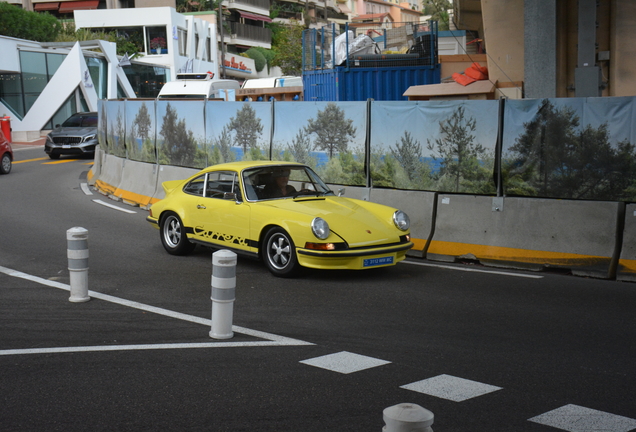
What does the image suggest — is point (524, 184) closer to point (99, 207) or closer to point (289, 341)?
point (289, 341)

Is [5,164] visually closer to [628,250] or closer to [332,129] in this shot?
[332,129]

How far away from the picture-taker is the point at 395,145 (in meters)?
12.0

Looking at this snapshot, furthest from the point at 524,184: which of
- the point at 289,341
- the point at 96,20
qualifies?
the point at 96,20

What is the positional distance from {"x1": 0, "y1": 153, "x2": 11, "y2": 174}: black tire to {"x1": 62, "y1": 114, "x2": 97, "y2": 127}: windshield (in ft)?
20.0

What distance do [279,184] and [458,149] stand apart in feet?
9.60

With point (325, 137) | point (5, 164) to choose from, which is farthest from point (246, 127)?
point (5, 164)

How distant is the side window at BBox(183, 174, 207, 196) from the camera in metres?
10.6

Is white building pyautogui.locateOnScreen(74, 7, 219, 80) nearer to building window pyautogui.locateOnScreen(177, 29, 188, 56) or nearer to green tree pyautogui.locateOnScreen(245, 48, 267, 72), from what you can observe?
building window pyautogui.locateOnScreen(177, 29, 188, 56)

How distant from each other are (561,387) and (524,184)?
221 inches

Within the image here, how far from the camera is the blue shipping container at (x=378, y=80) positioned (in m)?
21.0

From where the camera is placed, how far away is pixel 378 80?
21281mm

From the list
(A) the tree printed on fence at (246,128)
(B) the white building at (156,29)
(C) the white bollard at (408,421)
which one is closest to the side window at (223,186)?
(A) the tree printed on fence at (246,128)

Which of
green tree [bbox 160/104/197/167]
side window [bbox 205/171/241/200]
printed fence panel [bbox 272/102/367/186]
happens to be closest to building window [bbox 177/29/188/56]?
green tree [bbox 160/104/197/167]

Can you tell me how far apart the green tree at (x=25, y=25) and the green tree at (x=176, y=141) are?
4524 centimetres
